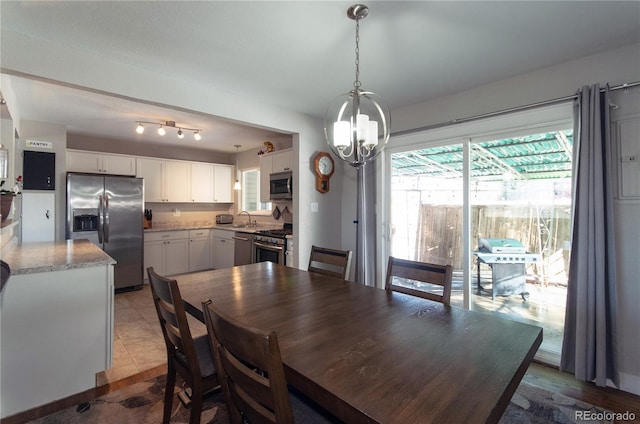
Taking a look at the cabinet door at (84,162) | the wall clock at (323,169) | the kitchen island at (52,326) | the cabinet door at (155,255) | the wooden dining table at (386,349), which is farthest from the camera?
the cabinet door at (155,255)

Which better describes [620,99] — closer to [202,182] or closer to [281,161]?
[281,161]

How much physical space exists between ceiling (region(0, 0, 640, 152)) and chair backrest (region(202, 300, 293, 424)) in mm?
1712

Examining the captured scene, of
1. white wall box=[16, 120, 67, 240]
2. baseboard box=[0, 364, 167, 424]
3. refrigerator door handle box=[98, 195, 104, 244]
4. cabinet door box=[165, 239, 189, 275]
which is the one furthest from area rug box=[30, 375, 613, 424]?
cabinet door box=[165, 239, 189, 275]

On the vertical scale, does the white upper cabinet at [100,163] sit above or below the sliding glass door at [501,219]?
above

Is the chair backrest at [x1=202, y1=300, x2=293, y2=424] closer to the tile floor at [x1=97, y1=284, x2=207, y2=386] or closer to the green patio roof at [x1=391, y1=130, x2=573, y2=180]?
the tile floor at [x1=97, y1=284, x2=207, y2=386]

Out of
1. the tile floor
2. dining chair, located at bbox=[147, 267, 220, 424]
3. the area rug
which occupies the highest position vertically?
dining chair, located at bbox=[147, 267, 220, 424]

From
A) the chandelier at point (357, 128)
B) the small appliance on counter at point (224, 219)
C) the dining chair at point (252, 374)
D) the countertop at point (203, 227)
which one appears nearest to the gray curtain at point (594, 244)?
the chandelier at point (357, 128)

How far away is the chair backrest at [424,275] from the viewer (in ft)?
5.39

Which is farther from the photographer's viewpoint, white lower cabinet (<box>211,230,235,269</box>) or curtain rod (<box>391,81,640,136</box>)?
white lower cabinet (<box>211,230,235,269</box>)

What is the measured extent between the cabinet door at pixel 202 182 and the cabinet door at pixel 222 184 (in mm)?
85

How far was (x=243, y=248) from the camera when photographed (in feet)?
14.8

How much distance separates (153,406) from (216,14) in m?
2.47

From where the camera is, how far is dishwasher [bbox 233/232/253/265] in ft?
14.3

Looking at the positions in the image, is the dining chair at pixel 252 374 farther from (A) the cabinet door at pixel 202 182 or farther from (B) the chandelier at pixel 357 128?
(A) the cabinet door at pixel 202 182
